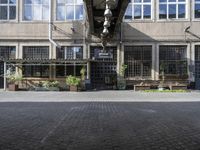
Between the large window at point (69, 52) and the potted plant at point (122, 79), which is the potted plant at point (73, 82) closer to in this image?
the large window at point (69, 52)

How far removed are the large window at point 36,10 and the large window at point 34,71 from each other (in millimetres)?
4153

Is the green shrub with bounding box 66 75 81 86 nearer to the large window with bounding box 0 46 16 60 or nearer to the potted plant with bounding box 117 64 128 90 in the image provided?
the potted plant with bounding box 117 64 128 90

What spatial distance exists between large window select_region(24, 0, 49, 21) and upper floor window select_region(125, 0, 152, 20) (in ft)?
22.7

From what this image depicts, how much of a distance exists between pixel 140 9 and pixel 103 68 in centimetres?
590

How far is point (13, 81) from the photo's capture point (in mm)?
32031

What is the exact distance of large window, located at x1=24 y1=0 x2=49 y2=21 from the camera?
3419 cm

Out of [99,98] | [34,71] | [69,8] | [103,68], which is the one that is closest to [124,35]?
[103,68]

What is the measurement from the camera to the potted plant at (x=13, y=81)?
3128 cm

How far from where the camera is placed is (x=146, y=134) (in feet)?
30.1

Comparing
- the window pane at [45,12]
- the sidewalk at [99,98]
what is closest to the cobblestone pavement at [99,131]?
the sidewalk at [99,98]

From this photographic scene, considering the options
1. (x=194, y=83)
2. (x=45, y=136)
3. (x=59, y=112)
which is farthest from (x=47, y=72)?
(x=45, y=136)

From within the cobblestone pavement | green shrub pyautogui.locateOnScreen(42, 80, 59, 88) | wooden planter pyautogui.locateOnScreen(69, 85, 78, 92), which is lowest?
the cobblestone pavement

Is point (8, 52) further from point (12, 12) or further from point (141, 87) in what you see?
point (141, 87)

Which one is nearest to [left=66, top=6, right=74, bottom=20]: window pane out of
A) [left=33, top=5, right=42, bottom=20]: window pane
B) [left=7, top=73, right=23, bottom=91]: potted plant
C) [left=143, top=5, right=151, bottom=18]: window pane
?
[left=33, top=5, right=42, bottom=20]: window pane
